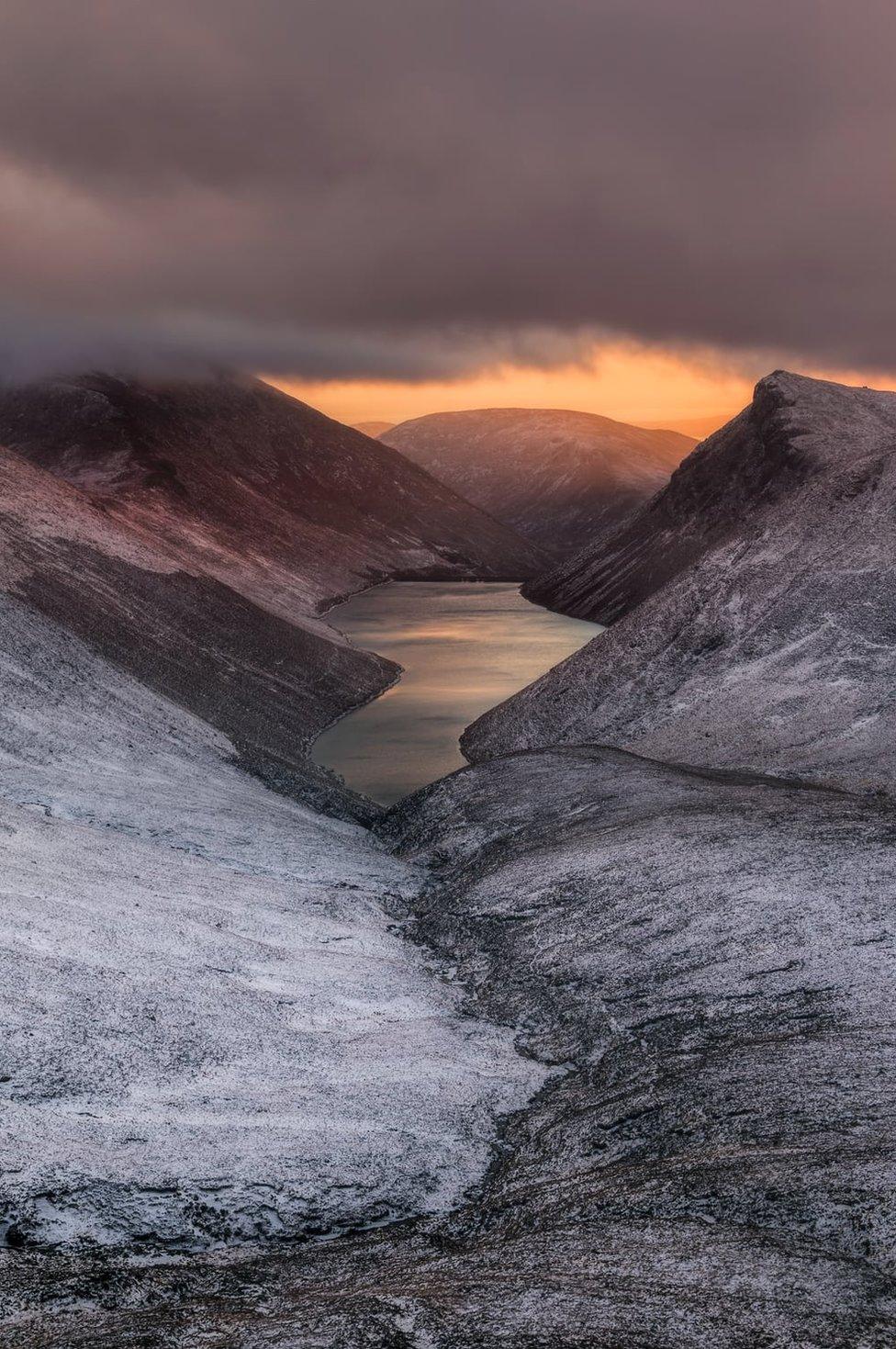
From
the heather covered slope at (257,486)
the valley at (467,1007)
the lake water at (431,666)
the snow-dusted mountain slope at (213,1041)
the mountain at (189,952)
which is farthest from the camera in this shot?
the heather covered slope at (257,486)

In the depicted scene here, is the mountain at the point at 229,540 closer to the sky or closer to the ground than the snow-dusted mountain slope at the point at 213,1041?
closer to the sky

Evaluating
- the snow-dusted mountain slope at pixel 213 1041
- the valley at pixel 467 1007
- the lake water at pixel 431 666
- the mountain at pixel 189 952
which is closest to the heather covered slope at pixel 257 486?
the lake water at pixel 431 666

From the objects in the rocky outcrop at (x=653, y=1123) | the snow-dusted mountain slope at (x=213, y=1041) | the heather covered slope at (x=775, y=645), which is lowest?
the snow-dusted mountain slope at (x=213, y=1041)

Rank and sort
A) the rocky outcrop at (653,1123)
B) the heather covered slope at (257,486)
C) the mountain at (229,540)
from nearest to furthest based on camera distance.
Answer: the rocky outcrop at (653,1123) < the mountain at (229,540) < the heather covered slope at (257,486)

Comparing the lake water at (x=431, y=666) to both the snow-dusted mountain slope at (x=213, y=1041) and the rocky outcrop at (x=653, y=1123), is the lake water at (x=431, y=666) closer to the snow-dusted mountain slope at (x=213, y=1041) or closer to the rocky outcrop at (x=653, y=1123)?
the snow-dusted mountain slope at (x=213, y=1041)

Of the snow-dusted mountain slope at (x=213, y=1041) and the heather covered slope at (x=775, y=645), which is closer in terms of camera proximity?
the snow-dusted mountain slope at (x=213, y=1041)

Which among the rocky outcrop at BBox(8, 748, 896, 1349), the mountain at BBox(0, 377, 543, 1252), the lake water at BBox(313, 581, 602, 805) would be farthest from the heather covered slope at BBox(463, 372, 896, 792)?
the rocky outcrop at BBox(8, 748, 896, 1349)

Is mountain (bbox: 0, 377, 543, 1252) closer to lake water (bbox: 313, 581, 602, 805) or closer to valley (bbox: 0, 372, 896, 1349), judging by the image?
valley (bbox: 0, 372, 896, 1349)
